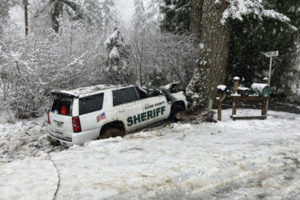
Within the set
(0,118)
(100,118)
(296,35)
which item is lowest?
(0,118)

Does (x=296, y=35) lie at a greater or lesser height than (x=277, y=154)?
greater

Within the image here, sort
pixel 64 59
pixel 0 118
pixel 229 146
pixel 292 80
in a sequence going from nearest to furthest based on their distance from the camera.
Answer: pixel 229 146, pixel 0 118, pixel 64 59, pixel 292 80

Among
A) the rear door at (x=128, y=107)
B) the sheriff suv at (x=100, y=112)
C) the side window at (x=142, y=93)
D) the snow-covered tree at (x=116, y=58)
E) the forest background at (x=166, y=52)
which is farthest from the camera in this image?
the snow-covered tree at (x=116, y=58)

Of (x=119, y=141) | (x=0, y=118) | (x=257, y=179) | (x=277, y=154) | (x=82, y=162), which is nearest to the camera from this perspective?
(x=257, y=179)

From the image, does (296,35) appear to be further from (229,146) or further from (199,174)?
(199,174)

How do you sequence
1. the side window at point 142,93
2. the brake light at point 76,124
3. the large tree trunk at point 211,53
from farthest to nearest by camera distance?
1. the large tree trunk at point 211,53
2. the side window at point 142,93
3. the brake light at point 76,124

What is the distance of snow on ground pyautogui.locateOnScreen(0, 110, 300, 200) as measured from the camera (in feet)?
11.3

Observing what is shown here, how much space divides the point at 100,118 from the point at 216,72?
533cm

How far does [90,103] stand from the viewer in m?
5.89

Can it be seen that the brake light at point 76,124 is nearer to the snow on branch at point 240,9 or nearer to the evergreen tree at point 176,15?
the snow on branch at point 240,9

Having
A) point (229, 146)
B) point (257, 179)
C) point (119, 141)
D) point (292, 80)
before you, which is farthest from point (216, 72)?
point (292, 80)

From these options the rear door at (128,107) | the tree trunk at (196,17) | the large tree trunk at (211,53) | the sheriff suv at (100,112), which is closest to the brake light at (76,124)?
the sheriff suv at (100,112)

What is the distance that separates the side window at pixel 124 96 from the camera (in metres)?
6.47

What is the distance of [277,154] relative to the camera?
4887 mm
